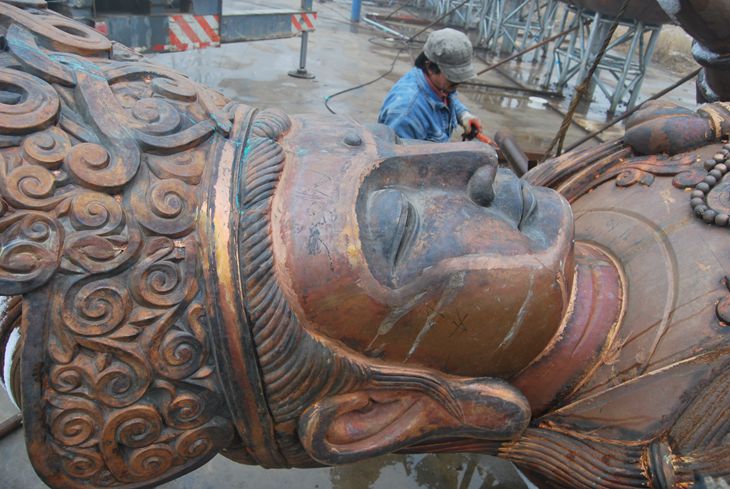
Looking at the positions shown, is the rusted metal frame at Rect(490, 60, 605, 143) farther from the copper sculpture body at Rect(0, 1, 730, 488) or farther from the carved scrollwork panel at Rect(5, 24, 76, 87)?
the carved scrollwork panel at Rect(5, 24, 76, 87)

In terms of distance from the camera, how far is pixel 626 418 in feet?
3.98

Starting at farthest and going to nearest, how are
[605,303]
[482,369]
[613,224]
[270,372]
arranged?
[613,224], [605,303], [482,369], [270,372]

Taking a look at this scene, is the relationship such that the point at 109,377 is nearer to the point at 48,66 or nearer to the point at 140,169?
the point at 140,169

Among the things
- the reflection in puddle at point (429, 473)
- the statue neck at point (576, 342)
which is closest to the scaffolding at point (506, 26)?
the reflection in puddle at point (429, 473)

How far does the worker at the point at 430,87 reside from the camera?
3207 millimetres

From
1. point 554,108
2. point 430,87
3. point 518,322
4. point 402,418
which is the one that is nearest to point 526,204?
point 518,322

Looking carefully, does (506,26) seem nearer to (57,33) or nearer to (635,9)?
(635,9)

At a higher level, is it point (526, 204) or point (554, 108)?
point (526, 204)

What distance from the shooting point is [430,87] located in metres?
3.35

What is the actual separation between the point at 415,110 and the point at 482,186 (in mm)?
2242

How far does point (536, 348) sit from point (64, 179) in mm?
926

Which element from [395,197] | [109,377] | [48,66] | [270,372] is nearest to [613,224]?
[395,197]

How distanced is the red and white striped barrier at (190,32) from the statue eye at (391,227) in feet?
13.8

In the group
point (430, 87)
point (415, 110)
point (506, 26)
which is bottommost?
point (506, 26)
